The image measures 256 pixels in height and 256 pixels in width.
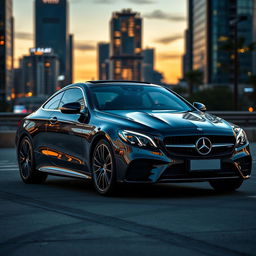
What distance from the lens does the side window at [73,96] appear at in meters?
9.77

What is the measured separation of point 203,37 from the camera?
17000 cm

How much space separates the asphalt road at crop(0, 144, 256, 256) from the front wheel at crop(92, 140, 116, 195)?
17 cm

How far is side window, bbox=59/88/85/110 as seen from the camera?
9773 millimetres

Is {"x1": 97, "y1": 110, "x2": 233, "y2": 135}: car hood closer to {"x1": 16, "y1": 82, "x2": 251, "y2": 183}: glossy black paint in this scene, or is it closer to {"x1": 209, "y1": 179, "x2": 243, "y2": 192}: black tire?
{"x1": 16, "y1": 82, "x2": 251, "y2": 183}: glossy black paint

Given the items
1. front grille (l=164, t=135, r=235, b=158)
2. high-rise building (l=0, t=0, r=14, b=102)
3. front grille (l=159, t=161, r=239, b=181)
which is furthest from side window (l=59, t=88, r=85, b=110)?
high-rise building (l=0, t=0, r=14, b=102)

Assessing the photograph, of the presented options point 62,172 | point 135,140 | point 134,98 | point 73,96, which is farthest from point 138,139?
point 73,96

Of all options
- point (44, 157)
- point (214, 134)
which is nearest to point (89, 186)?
point (44, 157)

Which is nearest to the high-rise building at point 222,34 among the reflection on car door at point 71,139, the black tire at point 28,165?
the black tire at point 28,165

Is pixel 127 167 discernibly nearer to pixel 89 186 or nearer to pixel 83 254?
pixel 89 186

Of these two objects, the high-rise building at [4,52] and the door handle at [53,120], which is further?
the high-rise building at [4,52]

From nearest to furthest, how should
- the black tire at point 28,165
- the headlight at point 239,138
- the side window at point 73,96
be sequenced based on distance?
the headlight at point 239,138 < the side window at point 73,96 < the black tire at point 28,165

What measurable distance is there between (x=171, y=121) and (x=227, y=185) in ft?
4.55

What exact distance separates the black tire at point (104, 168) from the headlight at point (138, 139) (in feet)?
0.97

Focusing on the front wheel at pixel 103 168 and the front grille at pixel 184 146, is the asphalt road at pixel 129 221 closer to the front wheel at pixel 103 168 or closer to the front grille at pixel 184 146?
the front wheel at pixel 103 168
